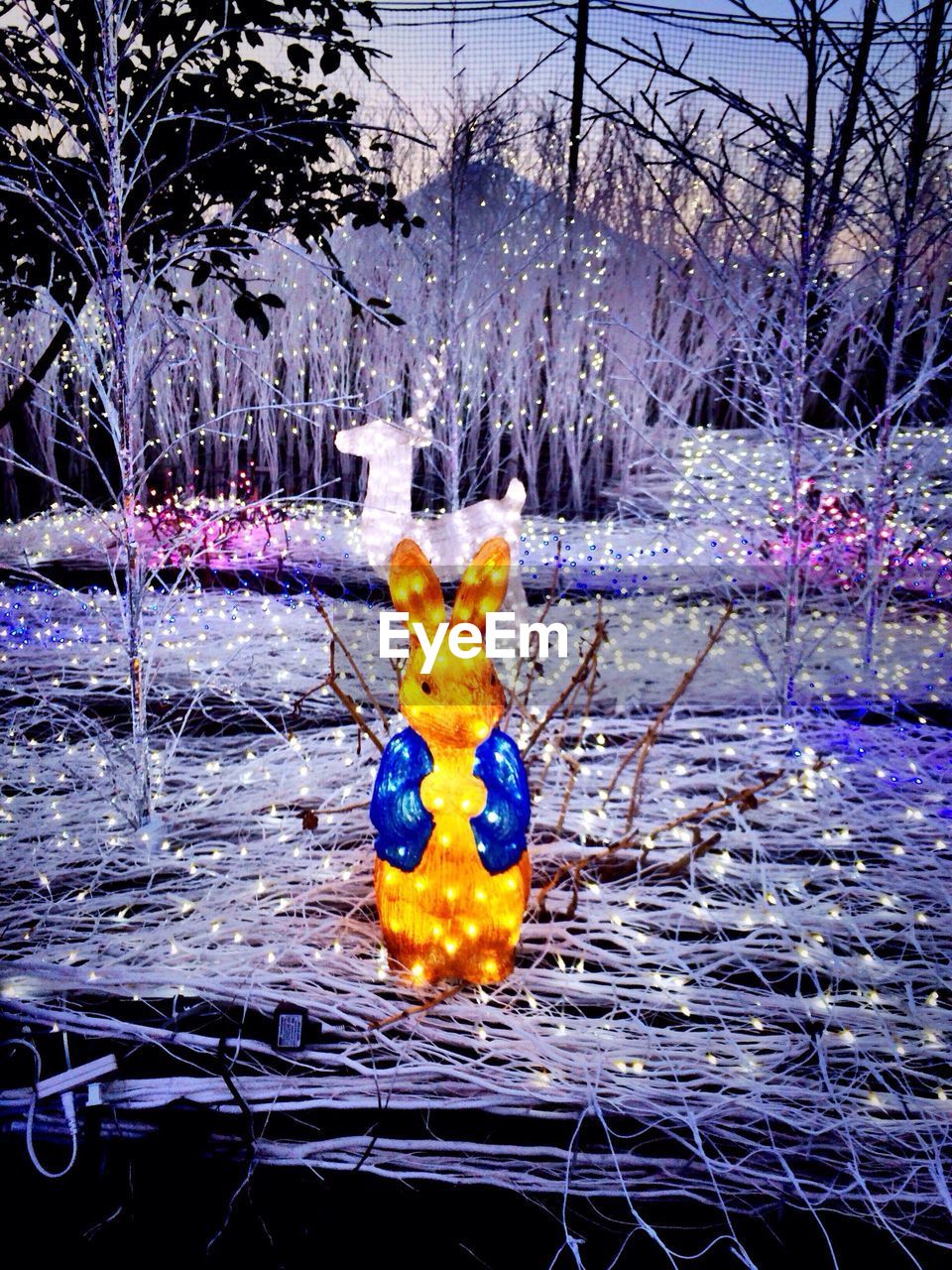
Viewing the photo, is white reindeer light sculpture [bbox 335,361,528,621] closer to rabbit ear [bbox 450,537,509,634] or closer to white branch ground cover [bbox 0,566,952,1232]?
white branch ground cover [bbox 0,566,952,1232]

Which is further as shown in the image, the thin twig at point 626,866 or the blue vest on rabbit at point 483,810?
the thin twig at point 626,866

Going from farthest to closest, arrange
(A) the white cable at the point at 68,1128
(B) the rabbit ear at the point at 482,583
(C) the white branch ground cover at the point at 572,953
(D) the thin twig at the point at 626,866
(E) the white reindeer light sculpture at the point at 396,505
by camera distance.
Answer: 1. (E) the white reindeer light sculpture at the point at 396,505
2. (D) the thin twig at the point at 626,866
3. (B) the rabbit ear at the point at 482,583
4. (C) the white branch ground cover at the point at 572,953
5. (A) the white cable at the point at 68,1128

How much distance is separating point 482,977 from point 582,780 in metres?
1.21

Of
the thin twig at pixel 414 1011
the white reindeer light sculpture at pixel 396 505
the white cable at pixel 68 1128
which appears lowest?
the white cable at pixel 68 1128

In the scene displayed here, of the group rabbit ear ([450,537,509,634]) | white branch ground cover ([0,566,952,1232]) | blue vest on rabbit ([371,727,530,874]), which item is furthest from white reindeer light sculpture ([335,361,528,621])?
blue vest on rabbit ([371,727,530,874])

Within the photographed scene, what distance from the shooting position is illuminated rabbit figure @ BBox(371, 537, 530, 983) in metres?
2.10

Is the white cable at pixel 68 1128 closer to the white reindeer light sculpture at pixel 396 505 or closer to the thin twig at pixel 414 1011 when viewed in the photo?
the thin twig at pixel 414 1011

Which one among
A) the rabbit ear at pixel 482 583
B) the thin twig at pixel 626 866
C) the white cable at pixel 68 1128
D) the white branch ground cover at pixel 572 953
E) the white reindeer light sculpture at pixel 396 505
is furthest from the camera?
the white reindeer light sculpture at pixel 396 505

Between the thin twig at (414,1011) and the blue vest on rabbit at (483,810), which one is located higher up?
the blue vest on rabbit at (483,810)

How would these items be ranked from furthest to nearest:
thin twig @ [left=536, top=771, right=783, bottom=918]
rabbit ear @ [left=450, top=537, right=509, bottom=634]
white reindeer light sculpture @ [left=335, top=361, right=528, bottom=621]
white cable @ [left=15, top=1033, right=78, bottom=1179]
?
white reindeer light sculpture @ [left=335, top=361, right=528, bottom=621] < thin twig @ [left=536, top=771, right=783, bottom=918] < rabbit ear @ [left=450, top=537, right=509, bottom=634] < white cable @ [left=15, top=1033, right=78, bottom=1179]

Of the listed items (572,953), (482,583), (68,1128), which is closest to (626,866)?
(572,953)

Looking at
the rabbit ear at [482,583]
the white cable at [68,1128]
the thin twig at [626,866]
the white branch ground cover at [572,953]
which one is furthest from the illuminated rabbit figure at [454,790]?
the white cable at [68,1128]

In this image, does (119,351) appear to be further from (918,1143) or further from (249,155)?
(918,1143)

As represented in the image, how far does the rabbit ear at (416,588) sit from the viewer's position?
212 centimetres
